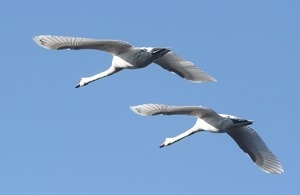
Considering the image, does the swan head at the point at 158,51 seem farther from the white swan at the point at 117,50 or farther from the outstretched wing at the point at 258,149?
the outstretched wing at the point at 258,149

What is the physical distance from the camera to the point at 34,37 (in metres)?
49.1

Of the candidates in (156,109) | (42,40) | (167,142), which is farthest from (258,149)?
(42,40)

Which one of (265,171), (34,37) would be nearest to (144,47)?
(34,37)

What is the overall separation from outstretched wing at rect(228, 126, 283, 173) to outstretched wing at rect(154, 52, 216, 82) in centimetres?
272

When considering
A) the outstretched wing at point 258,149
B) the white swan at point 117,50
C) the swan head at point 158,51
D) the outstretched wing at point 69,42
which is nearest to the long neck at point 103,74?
the white swan at point 117,50

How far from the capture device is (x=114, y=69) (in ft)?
171

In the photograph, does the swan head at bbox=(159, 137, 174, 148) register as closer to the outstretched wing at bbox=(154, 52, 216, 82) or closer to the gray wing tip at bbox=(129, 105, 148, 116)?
the outstretched wing at bbox=(154, 52, 216, 82)

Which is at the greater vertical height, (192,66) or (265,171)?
(192,66)

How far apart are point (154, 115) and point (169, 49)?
8.94ft

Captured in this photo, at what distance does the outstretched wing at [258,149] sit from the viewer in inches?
2142

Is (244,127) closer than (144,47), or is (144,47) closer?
(144,47)

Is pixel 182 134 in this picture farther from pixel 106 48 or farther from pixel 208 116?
pixel 106 48

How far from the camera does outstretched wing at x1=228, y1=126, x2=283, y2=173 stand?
178 feet

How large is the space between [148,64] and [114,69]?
7.27 feet
